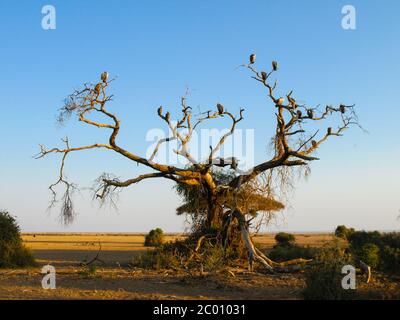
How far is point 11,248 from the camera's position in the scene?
1834 centimetres

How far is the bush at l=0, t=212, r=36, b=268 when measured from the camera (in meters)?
17.9

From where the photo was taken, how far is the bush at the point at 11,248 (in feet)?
58.6

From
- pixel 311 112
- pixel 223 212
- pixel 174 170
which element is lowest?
pixel 223 212

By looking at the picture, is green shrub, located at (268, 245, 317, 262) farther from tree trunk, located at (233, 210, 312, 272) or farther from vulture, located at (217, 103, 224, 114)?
vulture, located at (217, 103, 224, 114)

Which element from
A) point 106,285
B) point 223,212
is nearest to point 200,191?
point 223,212

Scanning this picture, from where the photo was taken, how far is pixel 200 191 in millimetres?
19281

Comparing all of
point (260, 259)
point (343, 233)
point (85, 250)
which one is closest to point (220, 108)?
point (260, 259)

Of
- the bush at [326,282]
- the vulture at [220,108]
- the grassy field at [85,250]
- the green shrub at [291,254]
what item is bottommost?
the grassy field at [85,250]

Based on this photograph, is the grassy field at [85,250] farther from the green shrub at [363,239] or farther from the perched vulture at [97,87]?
the perched vulture at [97,87]

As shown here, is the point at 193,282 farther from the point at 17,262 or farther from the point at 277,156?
the point at 17,262

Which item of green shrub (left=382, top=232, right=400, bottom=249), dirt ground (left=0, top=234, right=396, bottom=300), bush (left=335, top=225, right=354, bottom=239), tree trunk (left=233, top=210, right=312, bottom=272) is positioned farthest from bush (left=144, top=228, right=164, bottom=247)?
dirt ground (left=0, top=234, right=396, bottom=300)

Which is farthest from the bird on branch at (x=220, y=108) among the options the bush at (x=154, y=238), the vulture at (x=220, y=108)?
the bush at (x=154, y=238)

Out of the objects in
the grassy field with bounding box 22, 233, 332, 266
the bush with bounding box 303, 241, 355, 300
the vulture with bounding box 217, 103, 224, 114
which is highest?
the vulture with bounding box 217, 103, 224, 114
